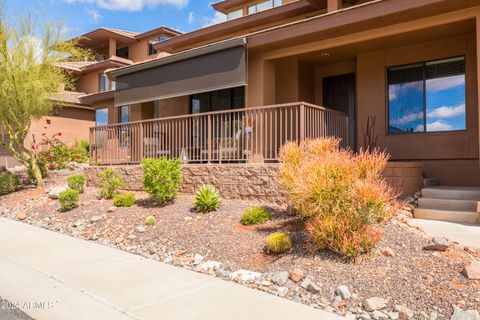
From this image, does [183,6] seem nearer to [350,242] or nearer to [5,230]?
[5,230]

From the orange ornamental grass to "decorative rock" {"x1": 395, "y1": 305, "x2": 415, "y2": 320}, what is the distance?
1.09 m

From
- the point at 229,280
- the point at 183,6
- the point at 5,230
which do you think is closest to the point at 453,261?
the point at 229,280

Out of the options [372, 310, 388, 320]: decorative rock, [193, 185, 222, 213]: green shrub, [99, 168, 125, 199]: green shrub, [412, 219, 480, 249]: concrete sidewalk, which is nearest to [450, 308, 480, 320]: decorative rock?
[372, 310, 388, 320]: decorative rock

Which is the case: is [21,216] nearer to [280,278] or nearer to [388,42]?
[280,278]

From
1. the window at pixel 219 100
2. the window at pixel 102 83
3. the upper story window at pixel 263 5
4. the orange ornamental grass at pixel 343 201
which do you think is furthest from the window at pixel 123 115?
the window at pixel 102 83

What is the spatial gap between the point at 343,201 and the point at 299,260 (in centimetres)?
99

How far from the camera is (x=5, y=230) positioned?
903 cm

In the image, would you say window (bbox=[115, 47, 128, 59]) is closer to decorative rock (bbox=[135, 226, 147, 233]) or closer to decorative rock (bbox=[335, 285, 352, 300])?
decorative rock (bbox=[135, 226, 147, 233])

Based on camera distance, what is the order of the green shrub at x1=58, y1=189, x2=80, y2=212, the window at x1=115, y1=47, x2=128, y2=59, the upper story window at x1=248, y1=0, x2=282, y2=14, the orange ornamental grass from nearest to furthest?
1. the orange ornamental grass
2. the green shrub at x1=58, y1=189, x2=80, y2=212
3. the upper story window at x1=248, y1=0, x2=282, y2=14
4. the window at x1=115, y1=47, x2=128, y2=59

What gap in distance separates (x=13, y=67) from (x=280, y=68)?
8.36 metres

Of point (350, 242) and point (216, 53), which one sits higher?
point (216, 53)

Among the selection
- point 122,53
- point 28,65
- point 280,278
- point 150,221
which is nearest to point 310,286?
point 280,278

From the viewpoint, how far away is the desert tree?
12.8 metres

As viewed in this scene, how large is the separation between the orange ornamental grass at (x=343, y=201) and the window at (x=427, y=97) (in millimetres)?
4764
